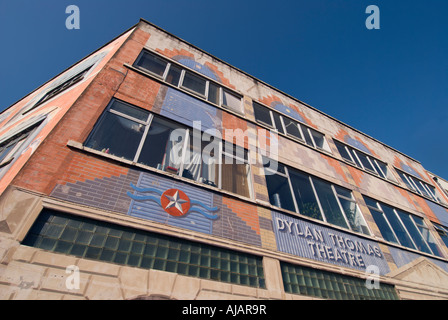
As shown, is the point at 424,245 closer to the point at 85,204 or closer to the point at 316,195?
the point at 316,195

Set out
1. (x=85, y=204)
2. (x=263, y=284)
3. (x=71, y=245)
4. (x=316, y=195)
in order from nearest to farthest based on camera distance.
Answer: (x=71, y=245), (x=85, y=204), (x=263, y=284), (x=316, y=195)

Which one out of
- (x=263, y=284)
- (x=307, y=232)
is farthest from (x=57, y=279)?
(x=307, y=232)

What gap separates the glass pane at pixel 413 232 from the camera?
10.1 meters

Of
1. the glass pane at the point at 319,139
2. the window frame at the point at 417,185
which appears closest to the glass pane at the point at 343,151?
the glass pane at the point at 319,139

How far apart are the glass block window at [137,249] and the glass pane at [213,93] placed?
245 inches

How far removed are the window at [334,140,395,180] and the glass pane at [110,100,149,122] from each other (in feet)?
35.9

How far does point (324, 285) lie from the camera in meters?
5.97

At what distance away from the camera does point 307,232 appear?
684 cm

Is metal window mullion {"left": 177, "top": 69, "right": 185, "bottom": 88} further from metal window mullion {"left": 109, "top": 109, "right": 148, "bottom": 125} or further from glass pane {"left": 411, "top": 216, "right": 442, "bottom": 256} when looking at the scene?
glass pane {"left": 411, "top": 216, "right": 442, "bottom": 256}

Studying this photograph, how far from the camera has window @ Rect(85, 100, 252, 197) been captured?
586 centimetres

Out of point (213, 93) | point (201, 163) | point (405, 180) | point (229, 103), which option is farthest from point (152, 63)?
point (405, 180)

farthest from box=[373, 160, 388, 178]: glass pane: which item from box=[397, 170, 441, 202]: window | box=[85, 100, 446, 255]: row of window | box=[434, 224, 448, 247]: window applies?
box=[85, 100, 446, 255]: row of window

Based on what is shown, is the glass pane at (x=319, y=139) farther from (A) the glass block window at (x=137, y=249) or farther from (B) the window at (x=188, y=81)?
(A) the glass block window at (x=137, y=249)
